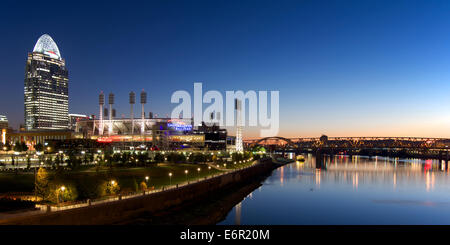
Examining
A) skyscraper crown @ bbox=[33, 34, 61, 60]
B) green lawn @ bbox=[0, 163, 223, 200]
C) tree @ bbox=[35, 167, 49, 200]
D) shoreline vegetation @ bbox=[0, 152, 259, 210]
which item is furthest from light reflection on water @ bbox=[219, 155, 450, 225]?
skyscraper crown @ bbox=[33, 34, 61, 60]

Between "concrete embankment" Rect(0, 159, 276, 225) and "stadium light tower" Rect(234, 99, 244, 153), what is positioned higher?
"stadium light tower" Rect(234, 99, 244, 153)

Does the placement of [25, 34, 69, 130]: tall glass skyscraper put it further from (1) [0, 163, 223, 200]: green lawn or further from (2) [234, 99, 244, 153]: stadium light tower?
(1) [0, 163, 223, 200]: green lawn

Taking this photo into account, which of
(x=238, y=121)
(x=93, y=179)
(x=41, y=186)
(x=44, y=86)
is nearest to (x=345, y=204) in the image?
(x=93, y=179)

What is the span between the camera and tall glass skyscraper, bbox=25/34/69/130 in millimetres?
181125

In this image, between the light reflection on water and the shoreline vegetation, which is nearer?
the shoreline vegetation

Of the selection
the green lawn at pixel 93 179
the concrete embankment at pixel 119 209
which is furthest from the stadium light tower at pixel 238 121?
the concrete embankment at pixel 119 209

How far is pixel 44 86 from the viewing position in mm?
185750

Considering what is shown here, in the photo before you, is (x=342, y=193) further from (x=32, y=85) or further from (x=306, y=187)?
(x=32, y=85)

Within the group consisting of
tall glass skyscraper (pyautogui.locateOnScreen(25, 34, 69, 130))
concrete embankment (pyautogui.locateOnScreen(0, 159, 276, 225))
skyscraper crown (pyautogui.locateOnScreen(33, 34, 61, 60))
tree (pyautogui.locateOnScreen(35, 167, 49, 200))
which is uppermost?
skyscraper crown (pyautogui.locateOnScreen(33, 34, 61, 60))

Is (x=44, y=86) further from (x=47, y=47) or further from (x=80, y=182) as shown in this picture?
(x=80, y=182)

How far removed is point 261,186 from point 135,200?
32.5m

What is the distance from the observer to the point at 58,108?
196m

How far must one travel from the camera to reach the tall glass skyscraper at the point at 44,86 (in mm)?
181125
